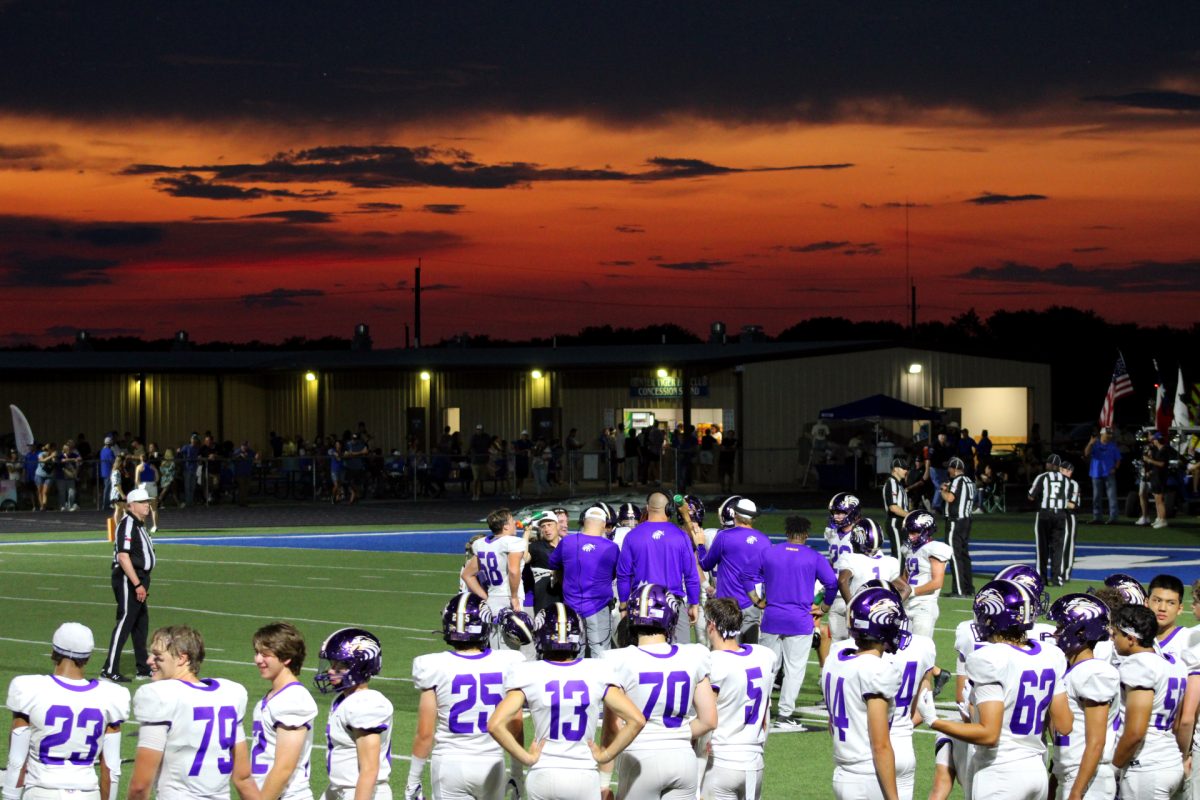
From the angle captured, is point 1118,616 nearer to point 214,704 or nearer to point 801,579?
point 214,704

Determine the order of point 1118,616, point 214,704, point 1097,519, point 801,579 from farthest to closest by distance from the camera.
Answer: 1. point 1097,519
2. point 801,579
3. point 1118,616
4. point 214,704

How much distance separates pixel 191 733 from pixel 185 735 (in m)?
0.03

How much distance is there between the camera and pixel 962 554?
21.4 m

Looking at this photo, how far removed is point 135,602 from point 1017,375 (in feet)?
122

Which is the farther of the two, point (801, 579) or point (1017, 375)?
point (1017, 375)

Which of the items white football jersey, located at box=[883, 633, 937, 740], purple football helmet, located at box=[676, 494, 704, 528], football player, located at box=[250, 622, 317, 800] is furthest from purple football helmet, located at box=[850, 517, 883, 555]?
football player, located at box=[250, 622, 317, 800]

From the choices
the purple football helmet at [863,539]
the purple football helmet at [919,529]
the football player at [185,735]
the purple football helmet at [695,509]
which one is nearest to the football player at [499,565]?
the purple football helmet at [695,509]

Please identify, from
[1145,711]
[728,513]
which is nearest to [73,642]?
[1145,711]

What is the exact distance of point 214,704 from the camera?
7.04 m

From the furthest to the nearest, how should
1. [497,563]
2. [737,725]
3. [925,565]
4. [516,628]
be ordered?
[925,565], [497,563], [737,725], [516,628]

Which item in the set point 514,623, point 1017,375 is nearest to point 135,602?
point 514,623

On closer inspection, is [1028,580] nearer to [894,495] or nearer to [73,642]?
[73,642]

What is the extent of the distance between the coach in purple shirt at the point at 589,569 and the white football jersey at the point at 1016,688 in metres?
6.23

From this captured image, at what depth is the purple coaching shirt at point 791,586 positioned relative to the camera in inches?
504
